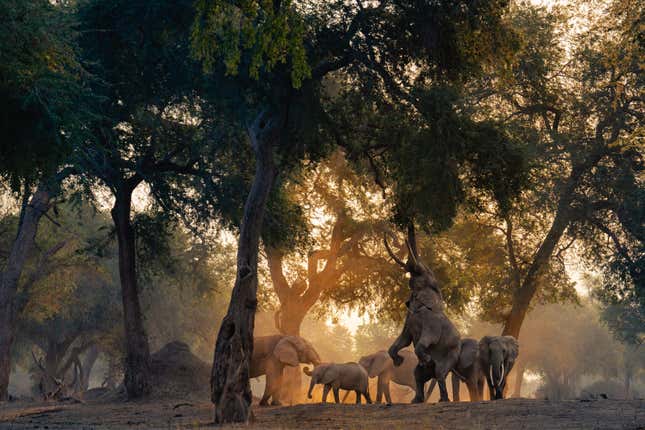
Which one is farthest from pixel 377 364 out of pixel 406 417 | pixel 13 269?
pixel 406 417

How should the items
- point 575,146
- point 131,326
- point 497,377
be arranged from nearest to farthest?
point 497,377, point 131,326, point 575,146

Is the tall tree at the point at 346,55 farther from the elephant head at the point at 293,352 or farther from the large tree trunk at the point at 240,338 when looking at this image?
the elephant head at the point at 293,352

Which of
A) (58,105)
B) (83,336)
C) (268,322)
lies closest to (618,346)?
(268,322)

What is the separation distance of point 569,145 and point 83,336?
3573cm

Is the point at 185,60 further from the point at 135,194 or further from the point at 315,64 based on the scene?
the point at 135,194

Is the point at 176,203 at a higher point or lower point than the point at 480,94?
lower

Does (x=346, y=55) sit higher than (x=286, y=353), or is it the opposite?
(x=346, y=55)

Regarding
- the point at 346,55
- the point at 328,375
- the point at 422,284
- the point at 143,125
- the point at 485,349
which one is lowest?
the point at 328,375

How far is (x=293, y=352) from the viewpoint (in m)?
21.2

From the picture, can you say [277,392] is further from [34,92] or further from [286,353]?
[34,92]

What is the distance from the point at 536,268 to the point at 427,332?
10.1 meters

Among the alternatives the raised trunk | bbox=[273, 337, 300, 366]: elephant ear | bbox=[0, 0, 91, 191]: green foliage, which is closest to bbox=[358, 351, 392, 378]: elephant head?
the raised trunk

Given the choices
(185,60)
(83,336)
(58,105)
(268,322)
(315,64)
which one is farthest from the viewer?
(268,322)

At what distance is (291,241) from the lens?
81.1ft
